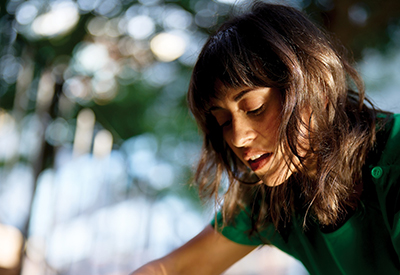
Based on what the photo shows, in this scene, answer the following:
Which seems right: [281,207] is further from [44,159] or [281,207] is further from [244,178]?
[44,159]

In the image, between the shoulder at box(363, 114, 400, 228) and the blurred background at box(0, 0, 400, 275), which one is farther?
the blurred background at box(0, 0, 400, 275)

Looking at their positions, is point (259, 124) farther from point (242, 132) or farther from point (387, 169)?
point (387, 169)

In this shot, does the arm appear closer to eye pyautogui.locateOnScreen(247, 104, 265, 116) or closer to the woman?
the woman

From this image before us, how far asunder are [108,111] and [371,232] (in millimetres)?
3097

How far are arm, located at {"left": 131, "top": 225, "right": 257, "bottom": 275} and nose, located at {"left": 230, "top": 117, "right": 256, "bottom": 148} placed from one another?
52 centimetres

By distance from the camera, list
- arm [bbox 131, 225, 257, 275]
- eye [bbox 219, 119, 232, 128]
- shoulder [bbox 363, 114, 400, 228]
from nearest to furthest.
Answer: shoulder [bbox 363, 114, 400, 228] → eye [bbox 219, 119, 232, 128] → arm [bbox 131, 225, 257, 275]

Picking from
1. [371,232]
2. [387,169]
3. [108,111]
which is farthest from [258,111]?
[108,111]

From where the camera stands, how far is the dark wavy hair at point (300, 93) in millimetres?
1164

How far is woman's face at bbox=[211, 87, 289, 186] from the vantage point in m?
1.17

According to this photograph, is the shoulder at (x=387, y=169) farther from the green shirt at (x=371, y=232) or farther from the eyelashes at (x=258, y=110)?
the eyelashes at (x=258, y=110)

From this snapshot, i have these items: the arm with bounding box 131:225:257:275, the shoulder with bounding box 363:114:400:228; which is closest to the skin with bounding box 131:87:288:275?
the shoulder with bounding box 363:114:400:228

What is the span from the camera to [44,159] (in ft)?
6.99

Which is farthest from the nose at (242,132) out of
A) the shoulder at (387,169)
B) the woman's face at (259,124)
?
the shoulder at (387,169)

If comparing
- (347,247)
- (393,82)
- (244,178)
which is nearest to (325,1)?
(393,82)
